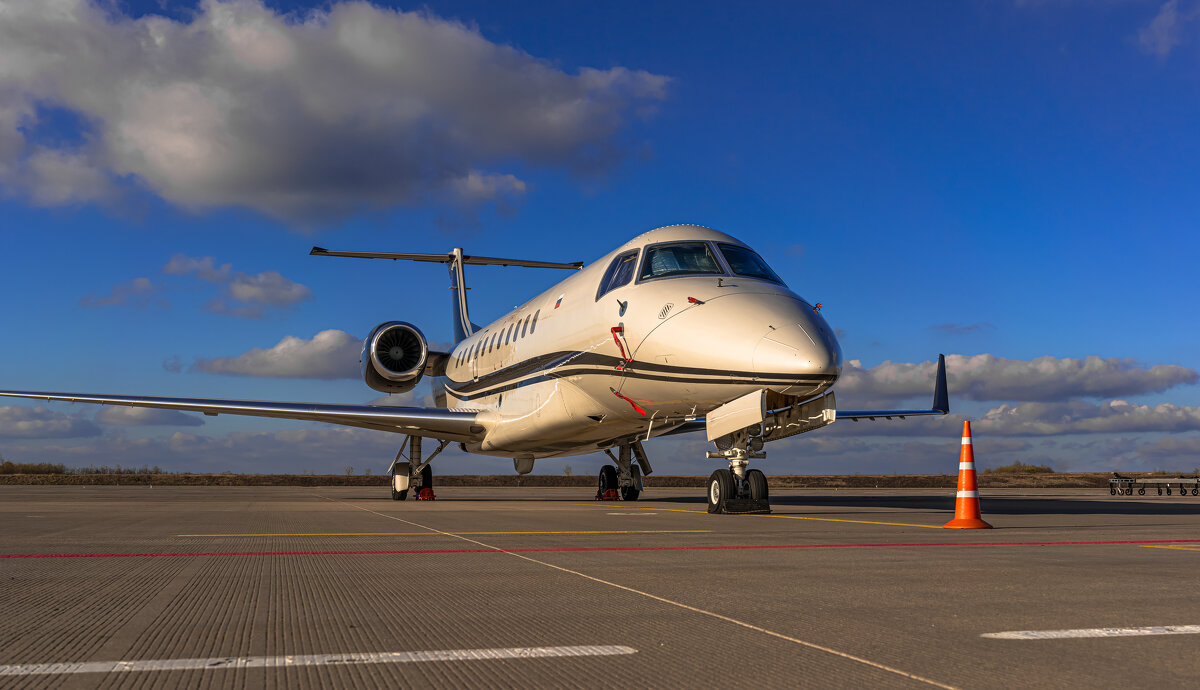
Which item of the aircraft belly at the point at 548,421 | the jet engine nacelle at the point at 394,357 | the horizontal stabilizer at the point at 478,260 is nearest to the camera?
the aircraft belly at the point at 548,421

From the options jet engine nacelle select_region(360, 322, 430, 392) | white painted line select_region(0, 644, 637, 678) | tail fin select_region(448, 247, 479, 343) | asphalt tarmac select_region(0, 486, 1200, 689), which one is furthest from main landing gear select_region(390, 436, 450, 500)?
white painted line select_region(0, 644, 637, 678)

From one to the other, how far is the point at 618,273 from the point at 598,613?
10478 millimetres

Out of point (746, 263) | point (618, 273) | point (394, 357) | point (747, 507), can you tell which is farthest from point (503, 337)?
point (747, 507)

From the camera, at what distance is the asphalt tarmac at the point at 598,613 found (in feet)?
9.91

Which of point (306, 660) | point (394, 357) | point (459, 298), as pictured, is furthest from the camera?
point (459, 298)

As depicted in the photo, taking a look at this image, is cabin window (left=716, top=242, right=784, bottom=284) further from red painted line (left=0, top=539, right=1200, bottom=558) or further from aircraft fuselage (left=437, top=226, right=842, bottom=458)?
red painted line (left=0, top=539, right=1200, bottom=558)

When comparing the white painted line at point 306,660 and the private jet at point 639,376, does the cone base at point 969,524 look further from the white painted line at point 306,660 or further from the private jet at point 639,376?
the white painted line at point 306,660

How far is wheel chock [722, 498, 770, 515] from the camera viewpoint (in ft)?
40.1

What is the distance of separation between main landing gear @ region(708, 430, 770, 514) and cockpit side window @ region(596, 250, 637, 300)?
9.97 feet

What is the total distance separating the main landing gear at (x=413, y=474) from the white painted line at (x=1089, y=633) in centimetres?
1822

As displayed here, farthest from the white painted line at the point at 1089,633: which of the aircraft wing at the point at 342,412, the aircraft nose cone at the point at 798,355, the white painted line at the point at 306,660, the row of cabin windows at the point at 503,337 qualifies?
the aircraft wing at the point at 342,412

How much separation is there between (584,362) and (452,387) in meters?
9.79

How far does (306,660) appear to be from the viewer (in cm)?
320

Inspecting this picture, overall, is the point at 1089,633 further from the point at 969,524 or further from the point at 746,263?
the point at 746,263
